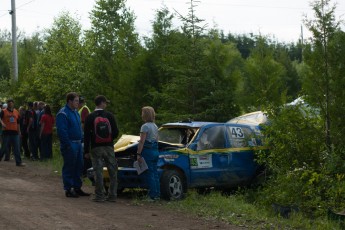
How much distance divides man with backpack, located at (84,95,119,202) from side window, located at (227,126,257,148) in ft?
10.0

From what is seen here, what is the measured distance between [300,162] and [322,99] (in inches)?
51.6

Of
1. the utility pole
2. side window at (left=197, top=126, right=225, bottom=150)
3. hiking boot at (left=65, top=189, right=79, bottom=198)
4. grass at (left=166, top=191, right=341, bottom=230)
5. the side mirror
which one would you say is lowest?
grass at (left=166, top=191, right=341, bottom=230)

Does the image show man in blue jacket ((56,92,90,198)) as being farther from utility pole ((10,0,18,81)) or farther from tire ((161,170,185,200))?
utility pole ((10,0,18,81))

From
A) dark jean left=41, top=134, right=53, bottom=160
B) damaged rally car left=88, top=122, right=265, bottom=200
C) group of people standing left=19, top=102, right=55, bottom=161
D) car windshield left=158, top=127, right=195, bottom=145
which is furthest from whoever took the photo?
dark jean left=41, top=134, right=53, bottom=160

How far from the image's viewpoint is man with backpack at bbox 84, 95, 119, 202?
38.7 feet

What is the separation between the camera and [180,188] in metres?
12.7

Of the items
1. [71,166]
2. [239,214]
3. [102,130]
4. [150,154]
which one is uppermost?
[102,130]

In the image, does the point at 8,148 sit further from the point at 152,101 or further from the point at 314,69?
the point at 314,69

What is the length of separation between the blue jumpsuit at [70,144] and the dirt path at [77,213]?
1.32 ft

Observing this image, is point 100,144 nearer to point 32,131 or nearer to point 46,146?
point 46,146

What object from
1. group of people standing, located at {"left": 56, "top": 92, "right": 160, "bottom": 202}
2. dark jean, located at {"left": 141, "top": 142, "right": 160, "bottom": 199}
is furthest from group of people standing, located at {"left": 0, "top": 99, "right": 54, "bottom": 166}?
dark jean, located at {"left": 141, "top": 142, "right": 160, "bottom": 199}

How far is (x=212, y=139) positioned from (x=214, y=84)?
16.2 feet

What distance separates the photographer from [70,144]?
12281mm

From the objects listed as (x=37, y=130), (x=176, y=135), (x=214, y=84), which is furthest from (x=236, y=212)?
(x=37, y=130)
